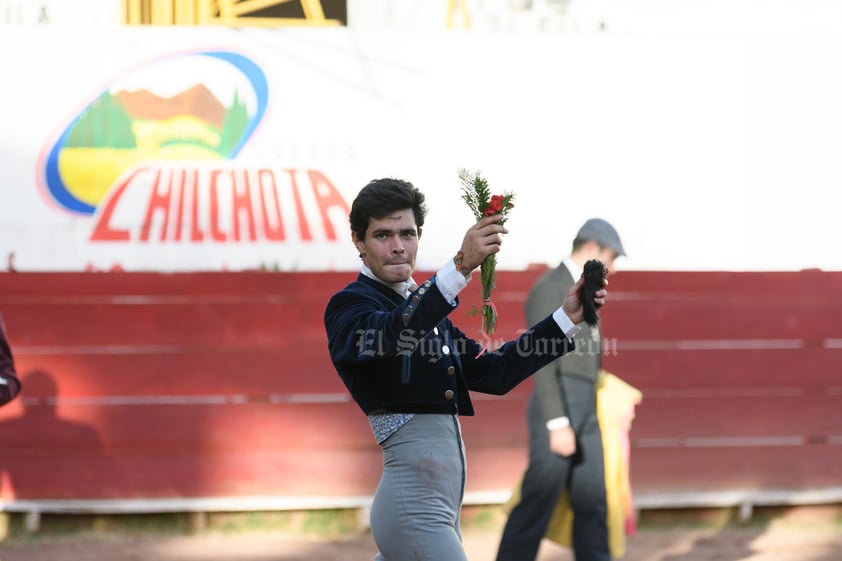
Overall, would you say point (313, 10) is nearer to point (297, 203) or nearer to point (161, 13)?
point (161, 13)

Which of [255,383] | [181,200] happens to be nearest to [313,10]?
[181,200]

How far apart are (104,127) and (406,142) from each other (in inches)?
54.1

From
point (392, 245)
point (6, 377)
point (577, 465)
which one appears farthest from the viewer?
point (577, 465)

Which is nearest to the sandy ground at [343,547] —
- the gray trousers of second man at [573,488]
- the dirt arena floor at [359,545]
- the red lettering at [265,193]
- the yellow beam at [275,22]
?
the dirt arena floor at [359,545]

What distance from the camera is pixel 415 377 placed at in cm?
260

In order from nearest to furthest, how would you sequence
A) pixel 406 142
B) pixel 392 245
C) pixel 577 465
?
pixel 392 245, pixel 577 465, pixel 406 142

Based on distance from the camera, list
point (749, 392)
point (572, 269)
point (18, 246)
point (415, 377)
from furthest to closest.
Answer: point (749, 392)
point (18, 246)
point (572, 269)
point (415, 377)

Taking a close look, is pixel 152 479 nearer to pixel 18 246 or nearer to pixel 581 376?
pixel 18 246

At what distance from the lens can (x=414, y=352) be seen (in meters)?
2.58

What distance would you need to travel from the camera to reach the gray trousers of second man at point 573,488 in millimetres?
4359

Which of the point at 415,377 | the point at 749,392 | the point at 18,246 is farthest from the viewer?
the point at 749,392

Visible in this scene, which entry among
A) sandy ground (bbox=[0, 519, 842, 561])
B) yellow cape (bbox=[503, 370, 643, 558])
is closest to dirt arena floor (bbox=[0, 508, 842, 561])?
sandy ground (bbox=[0, 519, 842, 561])

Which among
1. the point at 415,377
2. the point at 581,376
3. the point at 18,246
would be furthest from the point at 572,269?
the point at 18,246

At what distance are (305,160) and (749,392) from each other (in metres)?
2.41
